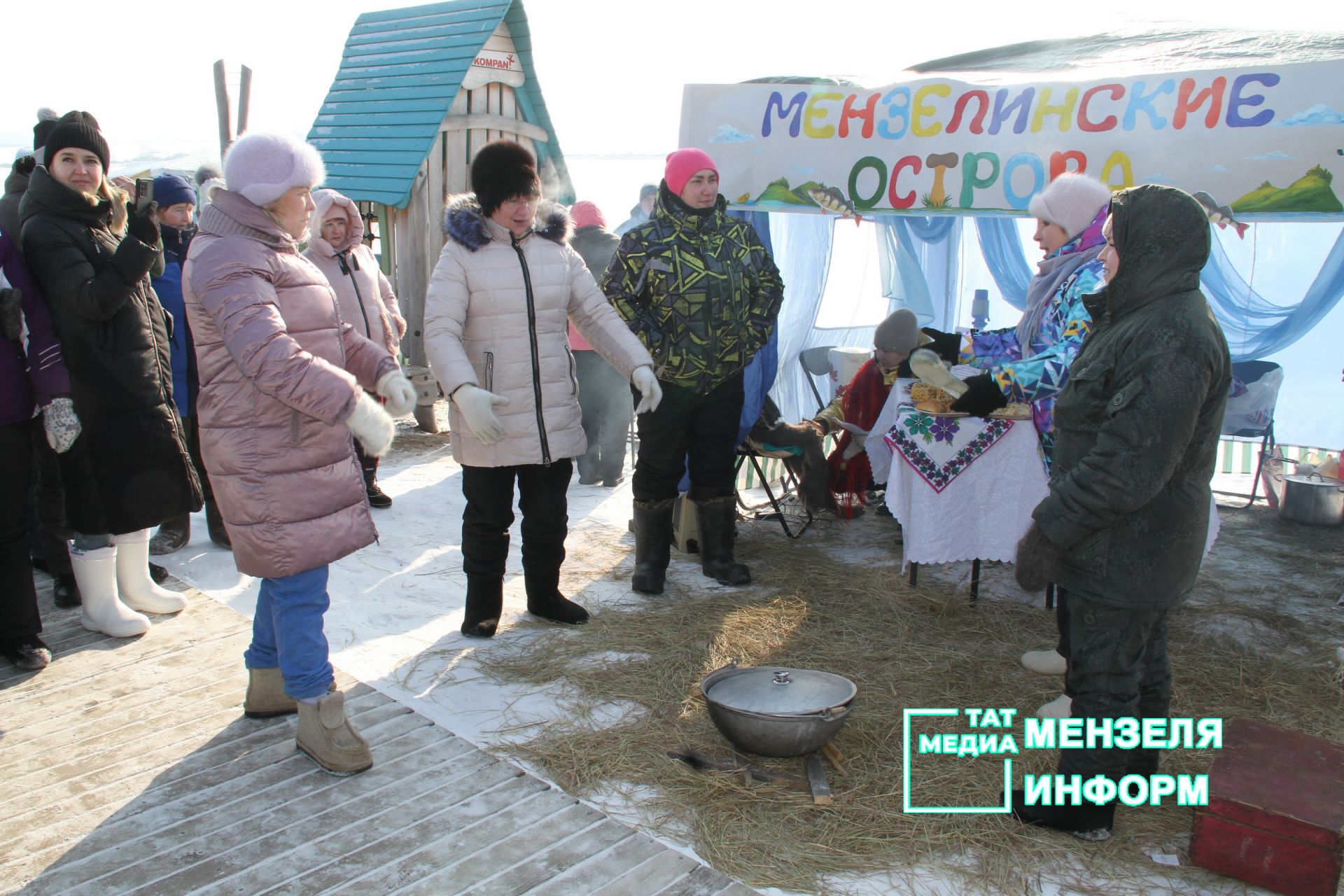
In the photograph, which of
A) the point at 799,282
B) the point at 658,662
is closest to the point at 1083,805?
the point at 658,662

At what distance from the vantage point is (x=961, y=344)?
4.97 m

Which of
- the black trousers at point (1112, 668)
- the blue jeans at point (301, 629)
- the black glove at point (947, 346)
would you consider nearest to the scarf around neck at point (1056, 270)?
the black glove at point (947, 346)

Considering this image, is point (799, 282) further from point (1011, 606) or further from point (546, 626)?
point (546, 626)

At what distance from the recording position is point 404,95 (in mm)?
9219

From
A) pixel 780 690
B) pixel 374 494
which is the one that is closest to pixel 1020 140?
pixel 780 690

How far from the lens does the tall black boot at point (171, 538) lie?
17.0 ft

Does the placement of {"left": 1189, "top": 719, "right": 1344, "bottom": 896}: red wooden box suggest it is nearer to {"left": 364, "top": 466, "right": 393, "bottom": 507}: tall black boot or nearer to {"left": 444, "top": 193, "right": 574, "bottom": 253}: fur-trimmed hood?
{"left": 444, "top": 193, "right": 574, "bottom": 253}: fur-trimmed hood

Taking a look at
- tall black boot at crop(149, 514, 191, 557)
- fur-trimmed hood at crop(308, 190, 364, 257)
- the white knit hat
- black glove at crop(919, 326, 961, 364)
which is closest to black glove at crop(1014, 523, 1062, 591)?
the white knit hat

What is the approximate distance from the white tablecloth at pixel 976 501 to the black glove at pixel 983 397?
24.9 inches

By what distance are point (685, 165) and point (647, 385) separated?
1.11 meters

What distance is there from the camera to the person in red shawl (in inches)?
223

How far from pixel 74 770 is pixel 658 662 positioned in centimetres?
206

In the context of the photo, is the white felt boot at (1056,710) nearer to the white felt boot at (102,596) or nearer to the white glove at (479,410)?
the white glove at (479,410)

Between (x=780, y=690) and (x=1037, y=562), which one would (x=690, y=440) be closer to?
(x=780, y=690)
